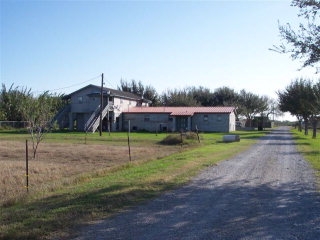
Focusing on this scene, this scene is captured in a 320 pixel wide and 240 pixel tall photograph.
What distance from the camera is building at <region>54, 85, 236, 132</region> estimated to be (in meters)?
64.2

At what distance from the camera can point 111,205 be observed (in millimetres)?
9148

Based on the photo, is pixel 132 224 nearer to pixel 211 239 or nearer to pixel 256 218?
pixel 211 239

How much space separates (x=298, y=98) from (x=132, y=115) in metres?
26.4

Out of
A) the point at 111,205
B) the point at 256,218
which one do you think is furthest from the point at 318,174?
the point at 111,205

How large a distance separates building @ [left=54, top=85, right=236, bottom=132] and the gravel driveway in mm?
50807

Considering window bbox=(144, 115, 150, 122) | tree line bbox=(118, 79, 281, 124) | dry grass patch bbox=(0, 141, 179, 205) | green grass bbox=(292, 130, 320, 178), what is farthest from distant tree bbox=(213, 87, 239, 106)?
dry grass patch bbox=(0, 141, 179, 205)

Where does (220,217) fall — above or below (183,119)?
below

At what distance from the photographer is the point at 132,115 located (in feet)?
222

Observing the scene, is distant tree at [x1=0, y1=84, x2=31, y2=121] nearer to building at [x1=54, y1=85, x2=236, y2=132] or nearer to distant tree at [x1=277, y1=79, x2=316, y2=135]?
building at [x1=54, y1=85, x2=236, y2=132]

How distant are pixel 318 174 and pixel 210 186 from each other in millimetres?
4686

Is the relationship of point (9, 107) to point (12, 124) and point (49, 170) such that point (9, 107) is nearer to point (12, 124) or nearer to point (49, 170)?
point (12, 124)

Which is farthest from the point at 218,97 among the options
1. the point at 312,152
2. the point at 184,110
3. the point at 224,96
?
the point at 312,152

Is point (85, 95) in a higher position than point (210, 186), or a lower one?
higher

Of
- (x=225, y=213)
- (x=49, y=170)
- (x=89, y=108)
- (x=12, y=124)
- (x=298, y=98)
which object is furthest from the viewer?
(x=12, y=124)
